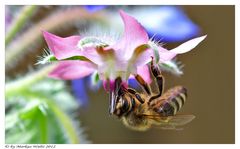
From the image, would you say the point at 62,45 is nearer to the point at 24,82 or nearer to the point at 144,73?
the point at 144,73

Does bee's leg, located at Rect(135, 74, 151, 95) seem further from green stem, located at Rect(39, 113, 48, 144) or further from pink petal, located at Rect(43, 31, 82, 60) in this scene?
green stem, located at Rect(39, 113, 48, 144)

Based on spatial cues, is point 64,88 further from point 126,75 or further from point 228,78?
point 228,78

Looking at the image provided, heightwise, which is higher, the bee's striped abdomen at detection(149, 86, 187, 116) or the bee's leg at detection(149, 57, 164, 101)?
the bee's leg at detection(149, 57, 164, 101)

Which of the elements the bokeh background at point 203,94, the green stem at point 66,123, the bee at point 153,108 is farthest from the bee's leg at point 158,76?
the bokeh background at point 203,94

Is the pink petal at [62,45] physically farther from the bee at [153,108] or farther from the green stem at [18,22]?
the green stem at [18,22]

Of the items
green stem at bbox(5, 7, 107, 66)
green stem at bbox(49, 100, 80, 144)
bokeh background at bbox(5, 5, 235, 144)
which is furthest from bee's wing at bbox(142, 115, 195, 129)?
bokeh background at bbox(5, 5, 235, 144)
